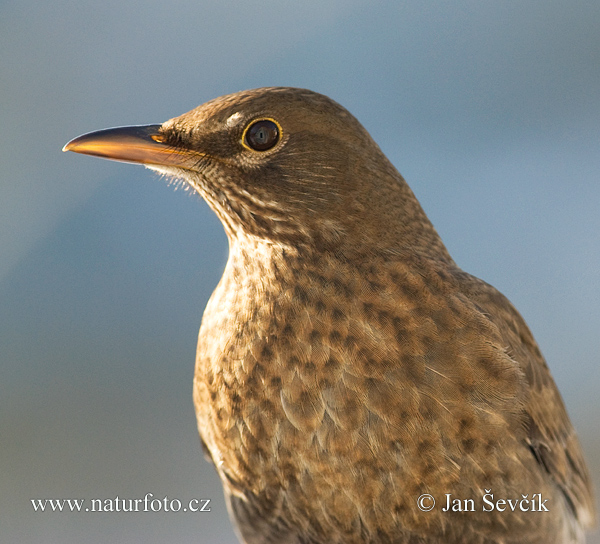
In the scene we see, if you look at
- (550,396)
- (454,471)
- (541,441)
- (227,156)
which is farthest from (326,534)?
(227,156)

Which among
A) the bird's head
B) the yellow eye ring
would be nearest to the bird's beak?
the bird's head

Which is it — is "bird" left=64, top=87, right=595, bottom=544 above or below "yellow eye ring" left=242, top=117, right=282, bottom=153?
below

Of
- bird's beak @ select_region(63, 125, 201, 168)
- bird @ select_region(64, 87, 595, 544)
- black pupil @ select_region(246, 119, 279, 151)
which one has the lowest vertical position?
bird @ select_region(64, 87, 595, 544)

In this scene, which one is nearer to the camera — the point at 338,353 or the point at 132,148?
the point at 338,353

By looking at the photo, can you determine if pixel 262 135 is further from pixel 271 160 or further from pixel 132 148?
pixel 132 148

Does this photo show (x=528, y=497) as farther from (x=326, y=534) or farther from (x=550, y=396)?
(x=326, y=534)

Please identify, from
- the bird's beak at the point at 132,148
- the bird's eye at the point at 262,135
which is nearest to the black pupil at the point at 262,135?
the bird's eye at the point at 262,135

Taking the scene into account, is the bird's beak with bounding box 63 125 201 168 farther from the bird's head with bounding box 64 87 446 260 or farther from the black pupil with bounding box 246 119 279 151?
the black pupil with bounding box 246 119 279 151

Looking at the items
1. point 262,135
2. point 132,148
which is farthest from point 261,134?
point 132,148

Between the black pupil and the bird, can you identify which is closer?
the bird
